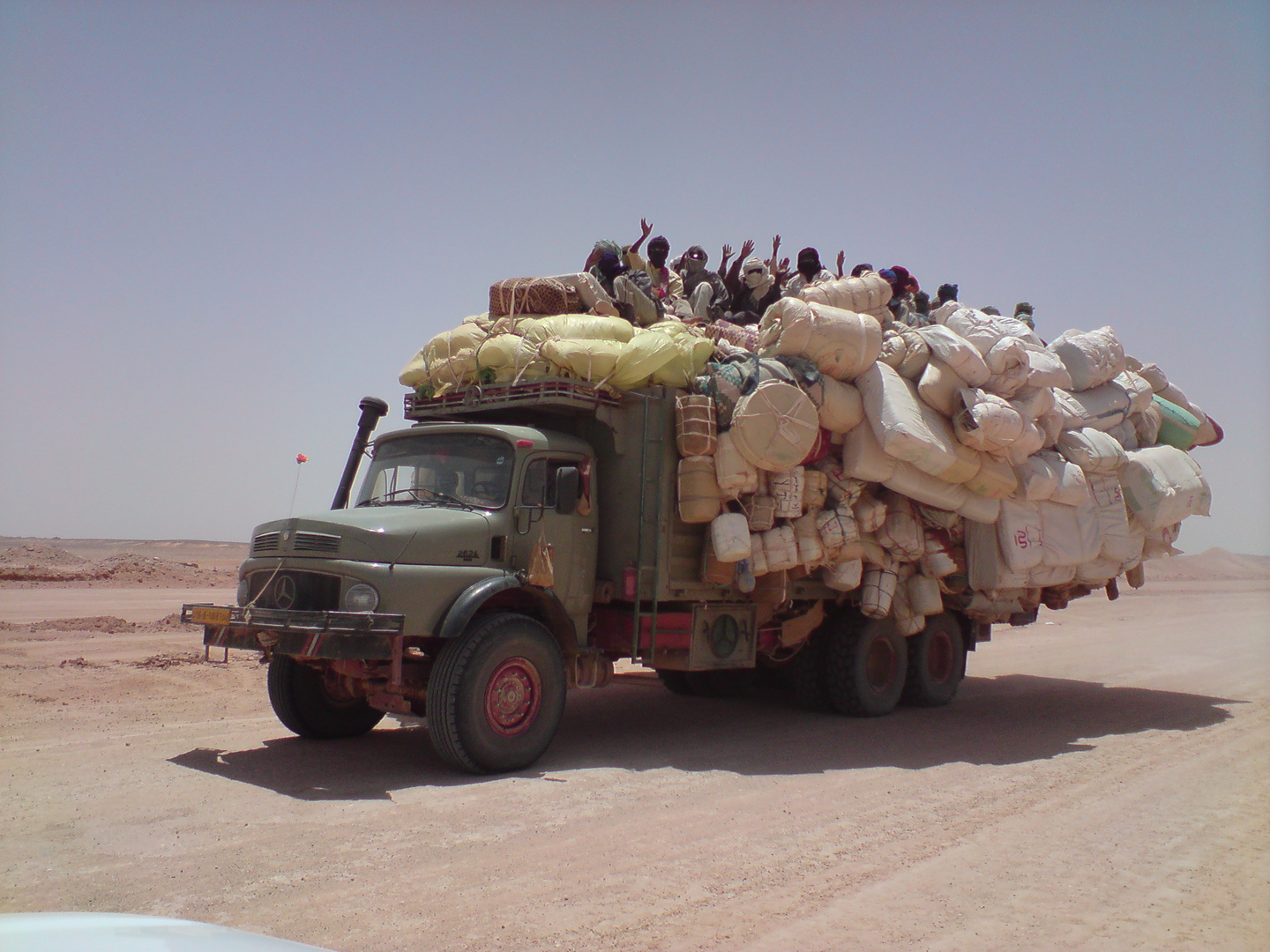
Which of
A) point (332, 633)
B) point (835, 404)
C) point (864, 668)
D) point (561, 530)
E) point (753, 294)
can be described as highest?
point (753, 294)

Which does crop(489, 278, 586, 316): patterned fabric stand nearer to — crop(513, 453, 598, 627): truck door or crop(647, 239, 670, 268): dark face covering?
crop(513, 453, 598, 627): truck door

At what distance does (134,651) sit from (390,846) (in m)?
9.75

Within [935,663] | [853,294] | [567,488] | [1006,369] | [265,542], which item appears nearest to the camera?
[265,542]

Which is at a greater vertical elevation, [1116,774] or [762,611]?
[762,611]

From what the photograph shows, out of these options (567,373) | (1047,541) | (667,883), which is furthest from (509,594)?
(1047,541)

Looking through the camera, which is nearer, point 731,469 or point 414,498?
point 414,498

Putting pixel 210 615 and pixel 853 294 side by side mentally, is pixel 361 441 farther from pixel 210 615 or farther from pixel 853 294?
pixel 853 294

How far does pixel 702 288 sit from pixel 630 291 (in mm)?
1723

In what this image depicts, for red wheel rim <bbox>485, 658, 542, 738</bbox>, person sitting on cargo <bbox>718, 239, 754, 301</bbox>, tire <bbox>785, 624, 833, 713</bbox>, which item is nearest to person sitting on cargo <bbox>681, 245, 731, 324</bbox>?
person sitting on cargo <bbox>718, 239, 754, 301</bbox>

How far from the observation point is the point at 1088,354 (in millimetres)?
10969

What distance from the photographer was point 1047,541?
10.3m

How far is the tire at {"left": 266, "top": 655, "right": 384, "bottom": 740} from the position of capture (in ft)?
26.5

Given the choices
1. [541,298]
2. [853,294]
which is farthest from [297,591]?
[853,294]

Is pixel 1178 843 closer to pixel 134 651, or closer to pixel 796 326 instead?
pixel 796 326
